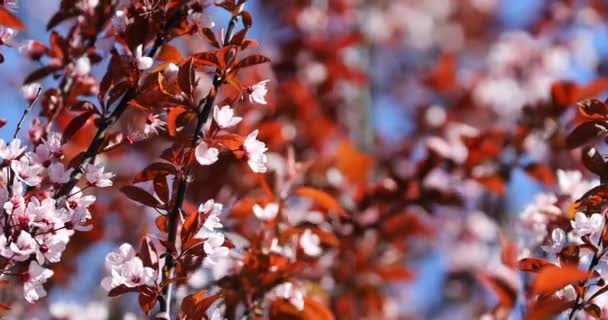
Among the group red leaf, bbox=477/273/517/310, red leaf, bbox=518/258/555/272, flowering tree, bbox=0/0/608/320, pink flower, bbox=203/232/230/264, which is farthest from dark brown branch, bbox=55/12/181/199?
red leaf, bbox=477/273/517/310

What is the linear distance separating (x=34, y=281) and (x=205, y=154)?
0.33 meters

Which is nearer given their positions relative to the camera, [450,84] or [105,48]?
[105,48]

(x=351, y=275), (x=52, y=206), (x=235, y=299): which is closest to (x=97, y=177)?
(x=52, y=206)

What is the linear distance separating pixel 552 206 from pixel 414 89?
321cm

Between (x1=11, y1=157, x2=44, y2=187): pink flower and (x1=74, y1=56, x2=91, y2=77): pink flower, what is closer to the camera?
(x1=11, y1=157, x2=44, y2=187): pink flower

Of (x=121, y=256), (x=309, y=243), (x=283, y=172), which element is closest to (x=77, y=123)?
(x=121, y=256)

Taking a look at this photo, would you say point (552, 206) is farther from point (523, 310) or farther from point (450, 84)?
point (450, 84)

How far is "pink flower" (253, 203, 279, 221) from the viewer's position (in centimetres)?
153

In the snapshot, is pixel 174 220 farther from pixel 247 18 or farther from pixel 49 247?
pixel 247 18

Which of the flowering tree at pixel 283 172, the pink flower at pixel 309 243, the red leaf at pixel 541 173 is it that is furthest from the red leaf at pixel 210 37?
the red leaf at pixel 541 173

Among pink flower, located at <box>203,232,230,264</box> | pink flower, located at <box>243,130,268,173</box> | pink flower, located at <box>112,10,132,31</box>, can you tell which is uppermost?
pink flower, located at <box>112,10,132,31</box>

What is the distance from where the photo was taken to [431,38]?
559cm

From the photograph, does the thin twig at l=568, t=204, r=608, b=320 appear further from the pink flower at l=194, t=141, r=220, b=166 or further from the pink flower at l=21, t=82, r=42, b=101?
the pink flower at l=21, t=82, r=42, b=101

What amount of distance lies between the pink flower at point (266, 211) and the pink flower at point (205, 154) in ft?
1.30
